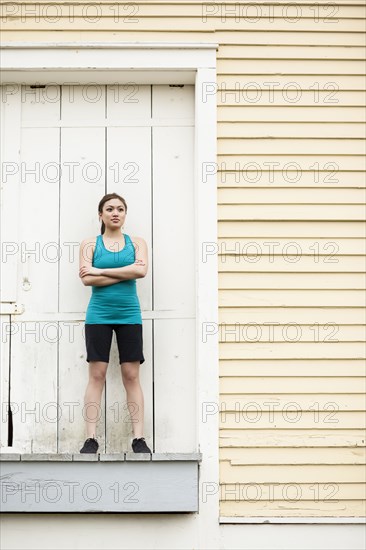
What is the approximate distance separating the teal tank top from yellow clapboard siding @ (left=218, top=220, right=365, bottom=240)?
700 mm

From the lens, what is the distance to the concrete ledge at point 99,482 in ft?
21.9

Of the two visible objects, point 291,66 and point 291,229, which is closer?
point 291,229

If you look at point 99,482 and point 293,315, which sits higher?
point 293,315

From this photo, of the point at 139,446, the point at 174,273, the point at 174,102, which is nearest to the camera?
the point at 139,446

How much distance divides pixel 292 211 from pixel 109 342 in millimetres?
1497

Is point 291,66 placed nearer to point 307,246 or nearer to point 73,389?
point 307,246

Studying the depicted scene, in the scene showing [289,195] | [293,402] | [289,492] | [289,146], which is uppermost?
[289,146]

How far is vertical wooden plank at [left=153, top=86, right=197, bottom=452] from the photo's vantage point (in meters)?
7.20

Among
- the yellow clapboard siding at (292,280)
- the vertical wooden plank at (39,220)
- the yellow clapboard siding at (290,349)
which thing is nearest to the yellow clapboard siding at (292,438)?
the yellow clapboard siding at (290,349)

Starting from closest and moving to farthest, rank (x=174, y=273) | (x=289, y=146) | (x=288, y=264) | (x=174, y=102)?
1. (x=288, y=264)
2. (x=289, y=146)
3. (x=174, y=273)
4. (x=174, y=102)

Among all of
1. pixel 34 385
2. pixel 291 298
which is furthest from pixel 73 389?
pixel 291 298

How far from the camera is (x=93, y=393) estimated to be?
6.95m

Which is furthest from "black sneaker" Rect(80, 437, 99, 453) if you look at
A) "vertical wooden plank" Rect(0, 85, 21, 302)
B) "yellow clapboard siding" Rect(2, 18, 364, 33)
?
"yellow clapboard siding" Rect(2, 18, 364, 33)

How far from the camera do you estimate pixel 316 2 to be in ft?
24.1
